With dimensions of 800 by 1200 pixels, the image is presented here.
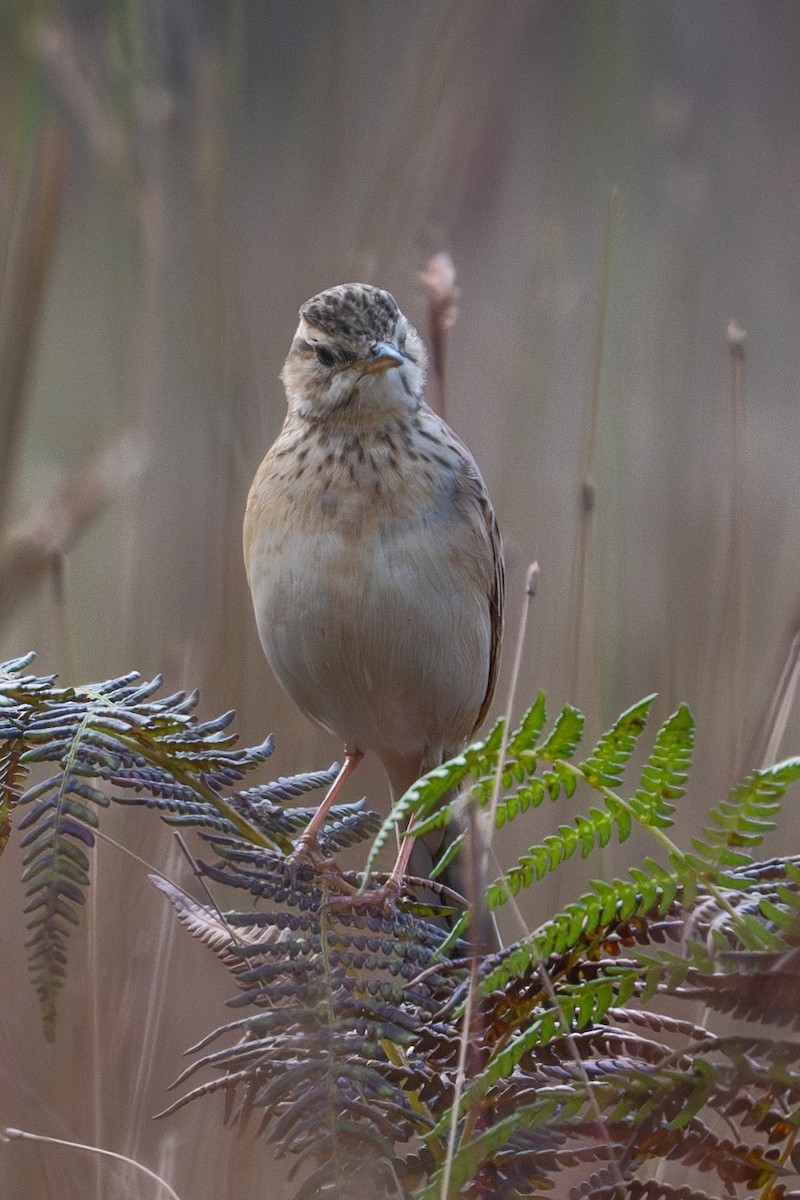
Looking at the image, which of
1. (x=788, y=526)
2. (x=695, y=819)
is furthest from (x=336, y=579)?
(x=788, y=526)

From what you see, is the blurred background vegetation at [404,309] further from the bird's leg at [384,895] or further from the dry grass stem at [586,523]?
the bird's leg at [384,895]

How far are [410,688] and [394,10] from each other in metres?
1.97

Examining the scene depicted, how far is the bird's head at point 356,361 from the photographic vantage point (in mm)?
2258

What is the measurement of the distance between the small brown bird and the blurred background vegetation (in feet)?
0.59

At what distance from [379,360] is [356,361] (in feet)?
0.14

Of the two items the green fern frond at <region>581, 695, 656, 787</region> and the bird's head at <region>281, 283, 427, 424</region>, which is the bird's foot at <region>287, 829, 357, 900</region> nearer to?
the green fern frond at <region>581, 695, 656, 787</region>

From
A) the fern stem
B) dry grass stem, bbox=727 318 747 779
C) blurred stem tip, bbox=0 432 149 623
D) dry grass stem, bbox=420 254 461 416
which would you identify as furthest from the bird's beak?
the fern stem

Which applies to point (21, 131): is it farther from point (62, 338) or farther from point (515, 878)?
point (515, 878)

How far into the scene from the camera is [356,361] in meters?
2.27

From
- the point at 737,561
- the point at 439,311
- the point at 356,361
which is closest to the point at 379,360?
the point at 356,361

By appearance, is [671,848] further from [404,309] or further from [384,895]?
[404,309]

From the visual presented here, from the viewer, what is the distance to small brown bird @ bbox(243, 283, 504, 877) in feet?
6.91

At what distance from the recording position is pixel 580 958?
40.8 inches

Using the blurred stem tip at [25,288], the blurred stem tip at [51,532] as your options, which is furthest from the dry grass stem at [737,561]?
the blurred stem tip at [25,288]
